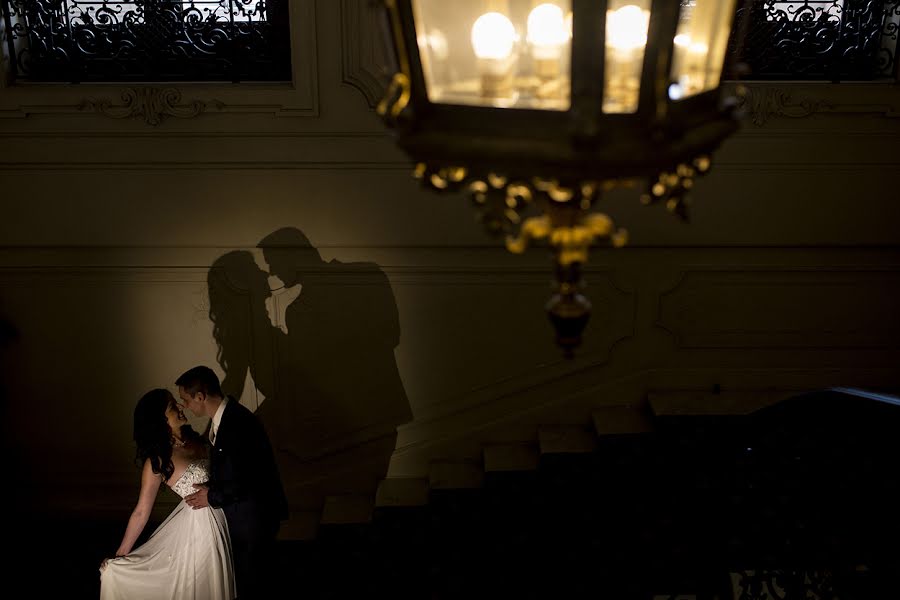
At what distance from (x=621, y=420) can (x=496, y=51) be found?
14.4ft

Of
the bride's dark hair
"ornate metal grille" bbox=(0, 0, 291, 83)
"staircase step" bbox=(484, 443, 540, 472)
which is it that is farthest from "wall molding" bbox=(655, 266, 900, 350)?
the bride's dark hair

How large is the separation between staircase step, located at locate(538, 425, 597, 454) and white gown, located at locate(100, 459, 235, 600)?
199 cm

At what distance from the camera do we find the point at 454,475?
5.31m

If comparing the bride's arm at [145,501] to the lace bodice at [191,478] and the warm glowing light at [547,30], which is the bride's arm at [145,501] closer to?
the lace bodice at [191,478]

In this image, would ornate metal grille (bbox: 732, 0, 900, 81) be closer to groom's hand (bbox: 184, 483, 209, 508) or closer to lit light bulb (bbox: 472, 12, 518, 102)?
groom's hand (bbox: 184, 483, 209, 508)

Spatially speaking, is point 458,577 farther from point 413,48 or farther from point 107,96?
point 413,48

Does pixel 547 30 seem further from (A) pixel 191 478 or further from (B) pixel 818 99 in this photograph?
(B) pixel 818 99

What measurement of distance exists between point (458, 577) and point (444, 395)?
49.8 inches

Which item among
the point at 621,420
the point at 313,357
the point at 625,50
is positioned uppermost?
the point at 625,50

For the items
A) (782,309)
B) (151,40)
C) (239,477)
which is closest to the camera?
(239,477)

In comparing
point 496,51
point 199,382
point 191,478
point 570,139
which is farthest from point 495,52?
point 191,478

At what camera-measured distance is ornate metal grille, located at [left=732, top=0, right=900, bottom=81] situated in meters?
4.80

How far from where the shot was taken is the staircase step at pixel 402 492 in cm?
526

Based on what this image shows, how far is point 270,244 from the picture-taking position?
5086mm
